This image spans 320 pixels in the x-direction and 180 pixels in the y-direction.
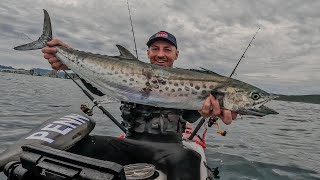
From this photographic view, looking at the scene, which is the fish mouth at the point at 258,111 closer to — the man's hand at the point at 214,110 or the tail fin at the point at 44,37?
the man's hand at the point at 214,110

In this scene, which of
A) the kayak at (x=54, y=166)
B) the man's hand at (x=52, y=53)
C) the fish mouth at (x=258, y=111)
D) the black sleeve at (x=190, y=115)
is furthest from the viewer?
the black sleeve at (x=190, y=115)

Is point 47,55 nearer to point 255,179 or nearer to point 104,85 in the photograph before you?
point 104,85

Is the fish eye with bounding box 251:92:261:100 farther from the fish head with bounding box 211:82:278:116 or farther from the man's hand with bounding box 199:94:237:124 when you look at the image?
the man's hand with bounding box 199:94:237:124

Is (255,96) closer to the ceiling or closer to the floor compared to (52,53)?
closer to the floor

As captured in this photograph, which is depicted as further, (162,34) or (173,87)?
(162,34)

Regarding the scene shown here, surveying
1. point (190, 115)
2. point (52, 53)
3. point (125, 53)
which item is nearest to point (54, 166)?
point (125, 53)

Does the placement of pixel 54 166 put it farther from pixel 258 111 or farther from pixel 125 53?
pixel 258 111

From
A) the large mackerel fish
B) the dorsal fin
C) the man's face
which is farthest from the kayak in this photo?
the man's face

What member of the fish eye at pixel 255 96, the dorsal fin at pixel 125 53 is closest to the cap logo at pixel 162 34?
the dorsal fin at pixel 125 53

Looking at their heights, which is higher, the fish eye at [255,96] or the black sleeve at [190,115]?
the fish eye at [255,96]
